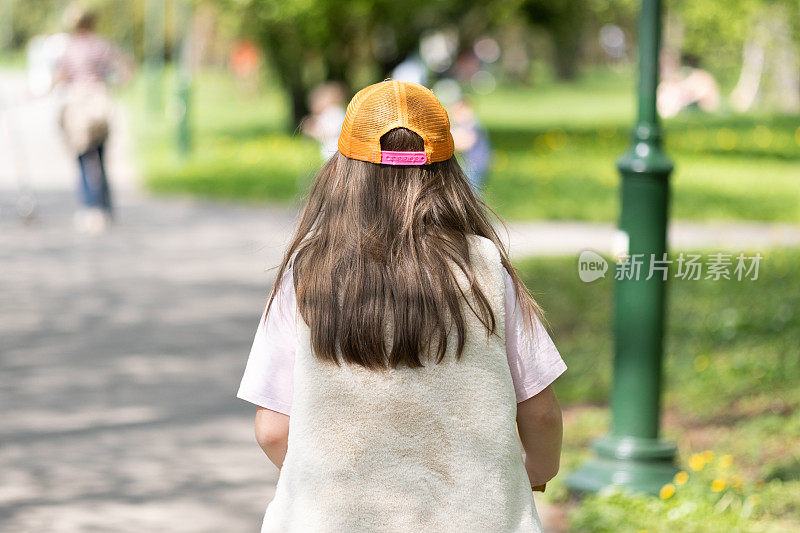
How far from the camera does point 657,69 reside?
473 centimetres

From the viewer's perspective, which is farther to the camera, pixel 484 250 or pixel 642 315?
pixel 642 315

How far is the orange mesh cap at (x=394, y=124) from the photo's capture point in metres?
2.06

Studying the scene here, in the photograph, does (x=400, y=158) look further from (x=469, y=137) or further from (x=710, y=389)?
(x=469, y=137)

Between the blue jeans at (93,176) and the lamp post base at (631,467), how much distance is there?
24.0ft

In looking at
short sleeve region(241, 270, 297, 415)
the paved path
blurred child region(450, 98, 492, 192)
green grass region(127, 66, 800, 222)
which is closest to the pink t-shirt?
short sleeve region(241, 270, 297, 415)

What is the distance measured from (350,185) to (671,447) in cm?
302

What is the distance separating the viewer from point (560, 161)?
19.9 m

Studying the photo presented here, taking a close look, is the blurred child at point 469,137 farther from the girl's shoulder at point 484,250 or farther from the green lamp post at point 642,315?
the girl's shoulder at point 484,250

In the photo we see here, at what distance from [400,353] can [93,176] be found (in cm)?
958

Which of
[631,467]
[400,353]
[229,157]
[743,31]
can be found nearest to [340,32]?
[229,157]

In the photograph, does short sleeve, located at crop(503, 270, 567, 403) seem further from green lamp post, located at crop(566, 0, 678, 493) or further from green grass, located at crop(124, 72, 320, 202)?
green lamp post, located at crop(566, 0, 678, 493)

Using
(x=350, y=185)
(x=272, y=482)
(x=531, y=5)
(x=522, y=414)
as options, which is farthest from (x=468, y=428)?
(x=531, y=5)

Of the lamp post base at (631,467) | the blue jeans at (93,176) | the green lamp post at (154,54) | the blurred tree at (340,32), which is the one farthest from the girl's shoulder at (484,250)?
the green lamp post at (154,54)

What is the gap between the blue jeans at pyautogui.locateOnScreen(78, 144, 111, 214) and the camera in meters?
11.1
